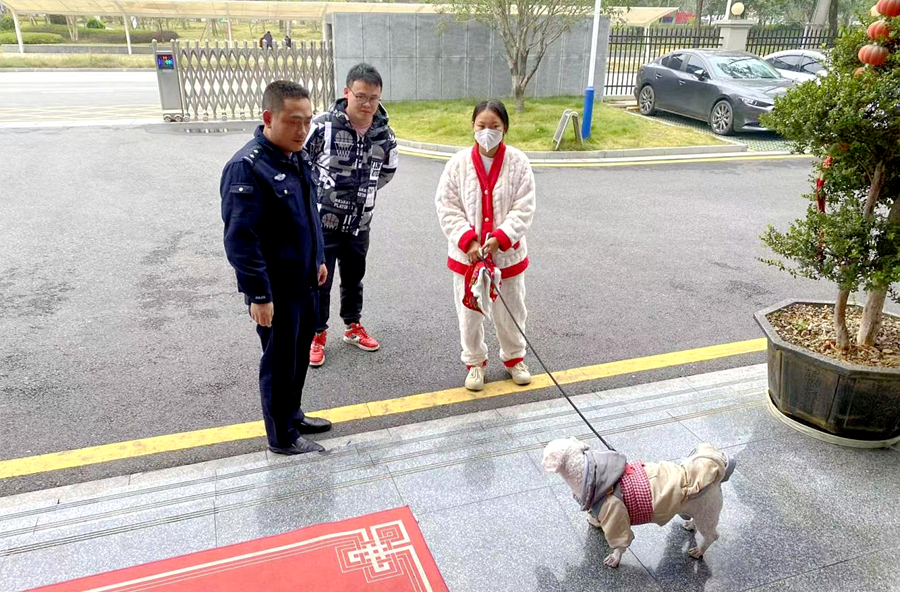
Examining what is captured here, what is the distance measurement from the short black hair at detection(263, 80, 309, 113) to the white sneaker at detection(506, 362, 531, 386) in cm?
200

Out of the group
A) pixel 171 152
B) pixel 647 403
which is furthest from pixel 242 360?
pixel 171 152

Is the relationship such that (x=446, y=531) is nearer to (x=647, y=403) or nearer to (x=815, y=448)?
(x=647, y=403)

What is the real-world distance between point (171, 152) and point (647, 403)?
899 centimetres

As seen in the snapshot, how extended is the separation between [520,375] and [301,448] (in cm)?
137

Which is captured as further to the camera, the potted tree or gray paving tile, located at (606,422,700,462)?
gray paving tile, located at (606,422,700,462)

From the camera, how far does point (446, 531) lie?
2.60 m

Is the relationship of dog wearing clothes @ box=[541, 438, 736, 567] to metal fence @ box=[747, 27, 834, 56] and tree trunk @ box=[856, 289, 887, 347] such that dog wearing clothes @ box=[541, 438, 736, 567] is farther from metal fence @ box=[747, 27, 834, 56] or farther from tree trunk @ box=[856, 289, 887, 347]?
metal fence @ box=[747, 27, 834, 56]

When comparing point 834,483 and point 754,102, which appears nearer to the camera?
point 834,483

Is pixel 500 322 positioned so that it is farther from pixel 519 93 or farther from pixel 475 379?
pixel 519 93

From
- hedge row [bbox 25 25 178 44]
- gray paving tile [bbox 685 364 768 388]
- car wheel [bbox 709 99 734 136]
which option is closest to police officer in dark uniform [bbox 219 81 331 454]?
gray paving tile [bbox 685 364 768 388]

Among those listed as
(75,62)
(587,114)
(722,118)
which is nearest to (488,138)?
(587,114)

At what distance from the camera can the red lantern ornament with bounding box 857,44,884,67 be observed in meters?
2.79

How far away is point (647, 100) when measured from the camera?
13570 millimetres

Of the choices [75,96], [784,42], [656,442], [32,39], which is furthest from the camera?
[32,39]
